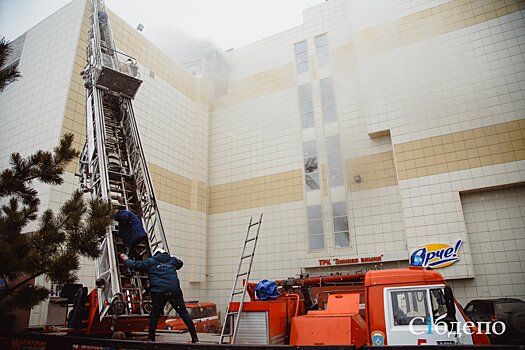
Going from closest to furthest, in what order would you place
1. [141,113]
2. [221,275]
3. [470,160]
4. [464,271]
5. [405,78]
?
[464,271], [470,160], [405,78], [141,113], [221,275]

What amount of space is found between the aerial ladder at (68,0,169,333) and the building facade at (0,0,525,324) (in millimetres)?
4183

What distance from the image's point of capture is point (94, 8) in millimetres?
9328

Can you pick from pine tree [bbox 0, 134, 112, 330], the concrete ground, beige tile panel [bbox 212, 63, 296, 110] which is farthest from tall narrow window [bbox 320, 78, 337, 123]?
pine tree [bbox 0, 134, 112, 330]

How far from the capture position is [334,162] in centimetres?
1448

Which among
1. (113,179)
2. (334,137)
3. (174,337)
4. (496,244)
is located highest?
(334,137)

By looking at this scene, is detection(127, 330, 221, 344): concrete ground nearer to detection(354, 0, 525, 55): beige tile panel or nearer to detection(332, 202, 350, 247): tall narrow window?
detection(332, 202, 350, 247): tall narrow window

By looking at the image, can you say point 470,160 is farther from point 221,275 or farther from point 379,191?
point 221,275

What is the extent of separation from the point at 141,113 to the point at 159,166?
90.2 inches

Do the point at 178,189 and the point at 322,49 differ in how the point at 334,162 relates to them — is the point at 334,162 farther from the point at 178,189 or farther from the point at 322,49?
the point at 178,189

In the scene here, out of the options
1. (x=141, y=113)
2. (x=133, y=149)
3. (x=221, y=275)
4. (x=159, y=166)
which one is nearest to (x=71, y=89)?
(x=141, y=113)

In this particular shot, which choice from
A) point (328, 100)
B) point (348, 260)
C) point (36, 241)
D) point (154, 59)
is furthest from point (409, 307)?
point (154, 59)

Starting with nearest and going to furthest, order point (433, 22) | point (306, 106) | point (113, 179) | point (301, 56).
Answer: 1. point (113, 179)
2. point (433, 22)
3. point (306, 106)
4. point (301, 56)

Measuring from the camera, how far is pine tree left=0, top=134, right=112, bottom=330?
400 cm

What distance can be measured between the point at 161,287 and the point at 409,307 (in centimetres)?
Result: 343
